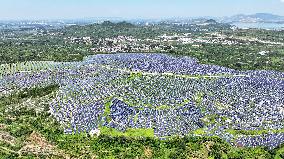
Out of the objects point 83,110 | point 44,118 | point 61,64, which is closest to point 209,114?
point 83,110

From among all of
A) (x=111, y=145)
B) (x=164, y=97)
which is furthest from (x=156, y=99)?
(x=111, y=145)

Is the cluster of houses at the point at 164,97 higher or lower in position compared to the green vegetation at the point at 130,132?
higher

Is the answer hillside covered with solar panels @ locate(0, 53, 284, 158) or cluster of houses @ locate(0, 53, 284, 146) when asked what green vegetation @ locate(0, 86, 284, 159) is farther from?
cluster of houses @ locate(0, 53, 284, 146)

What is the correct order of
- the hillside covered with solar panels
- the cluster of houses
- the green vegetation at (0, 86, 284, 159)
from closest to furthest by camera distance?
the green vegetation at (0, 86, 284, 159) → the hillside covered with solar panels → the cluster of houses

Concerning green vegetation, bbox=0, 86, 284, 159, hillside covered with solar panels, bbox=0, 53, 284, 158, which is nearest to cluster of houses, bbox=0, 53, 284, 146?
hillside covered with solar panels, bbox=0, 53, 284, 158

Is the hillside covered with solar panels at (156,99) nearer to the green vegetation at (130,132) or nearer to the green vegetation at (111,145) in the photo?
the green vegetation at (130,132)

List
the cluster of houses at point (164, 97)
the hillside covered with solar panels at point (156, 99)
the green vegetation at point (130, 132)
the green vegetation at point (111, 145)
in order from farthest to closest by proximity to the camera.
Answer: the cluster of houses at point (164, 97) < the hillside covered with solar panels at point (156, 99) < the green vegetation at point (130, 132) < the green vegetation at point (111, 145)

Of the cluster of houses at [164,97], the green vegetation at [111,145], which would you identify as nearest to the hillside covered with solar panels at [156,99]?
the cluster of houses at [164,97]

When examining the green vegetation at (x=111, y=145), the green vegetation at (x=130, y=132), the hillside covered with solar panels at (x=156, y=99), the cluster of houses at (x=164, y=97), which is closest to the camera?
the green vegetation at (x=111, y=145)
